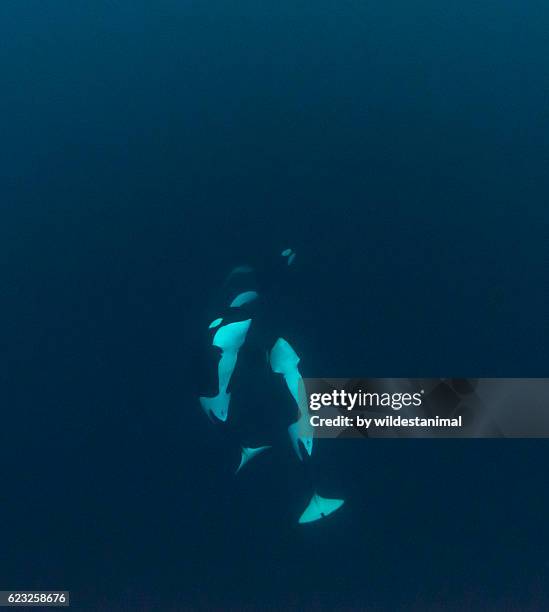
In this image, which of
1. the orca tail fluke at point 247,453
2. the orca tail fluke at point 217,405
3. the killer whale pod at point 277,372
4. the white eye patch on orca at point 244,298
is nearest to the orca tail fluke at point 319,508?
the killer whale pod at point 277,372

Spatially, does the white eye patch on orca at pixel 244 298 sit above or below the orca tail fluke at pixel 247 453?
above

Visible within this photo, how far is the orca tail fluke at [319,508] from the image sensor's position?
2.82 metres

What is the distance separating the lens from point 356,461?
2816 mm

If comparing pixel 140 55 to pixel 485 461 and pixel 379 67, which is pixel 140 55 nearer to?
pixel 379 67

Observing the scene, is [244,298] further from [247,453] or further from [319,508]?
[319,508]

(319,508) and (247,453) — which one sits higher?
(247,453)

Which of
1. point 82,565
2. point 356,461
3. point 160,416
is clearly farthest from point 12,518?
point 356,461

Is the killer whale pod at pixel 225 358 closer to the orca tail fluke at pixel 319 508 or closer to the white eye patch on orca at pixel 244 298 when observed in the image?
the white eye patch on orca at pixel 244 298

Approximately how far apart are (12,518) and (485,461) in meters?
1.73

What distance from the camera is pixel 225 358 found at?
9.35 feet

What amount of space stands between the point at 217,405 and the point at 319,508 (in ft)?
1.71

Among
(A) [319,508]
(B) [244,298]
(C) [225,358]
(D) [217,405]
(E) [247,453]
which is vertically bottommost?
(A) [319,508]

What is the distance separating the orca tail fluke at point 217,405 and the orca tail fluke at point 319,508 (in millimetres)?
437

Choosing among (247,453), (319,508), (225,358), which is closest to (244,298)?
(225,358)
